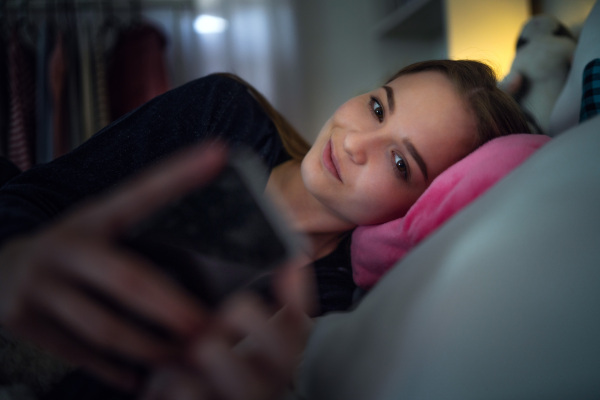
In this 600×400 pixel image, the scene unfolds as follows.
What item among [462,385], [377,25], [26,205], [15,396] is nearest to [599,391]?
[462,385]

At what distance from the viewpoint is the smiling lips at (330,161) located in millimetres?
577

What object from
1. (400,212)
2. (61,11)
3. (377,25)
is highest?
→ (61,11)

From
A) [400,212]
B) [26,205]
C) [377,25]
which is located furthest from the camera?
[377,25]

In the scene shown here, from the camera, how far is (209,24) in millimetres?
1871

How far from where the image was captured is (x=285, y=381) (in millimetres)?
174

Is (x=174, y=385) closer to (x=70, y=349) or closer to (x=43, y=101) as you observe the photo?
(x=70, y=349)

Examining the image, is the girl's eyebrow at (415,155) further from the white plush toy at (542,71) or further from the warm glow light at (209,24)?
the warm glow light at (209,24)

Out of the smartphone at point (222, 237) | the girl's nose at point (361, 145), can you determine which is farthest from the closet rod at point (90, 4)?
the smartphone at point (222, 237)

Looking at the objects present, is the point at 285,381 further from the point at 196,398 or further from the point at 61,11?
the point at 61,11

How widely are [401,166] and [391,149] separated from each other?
0.03 m

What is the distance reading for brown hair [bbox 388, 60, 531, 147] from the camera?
531 millimetres

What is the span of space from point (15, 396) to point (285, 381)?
0.59ft

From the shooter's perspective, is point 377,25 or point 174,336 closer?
point 174,336

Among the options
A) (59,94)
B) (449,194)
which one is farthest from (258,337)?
(59,94)
